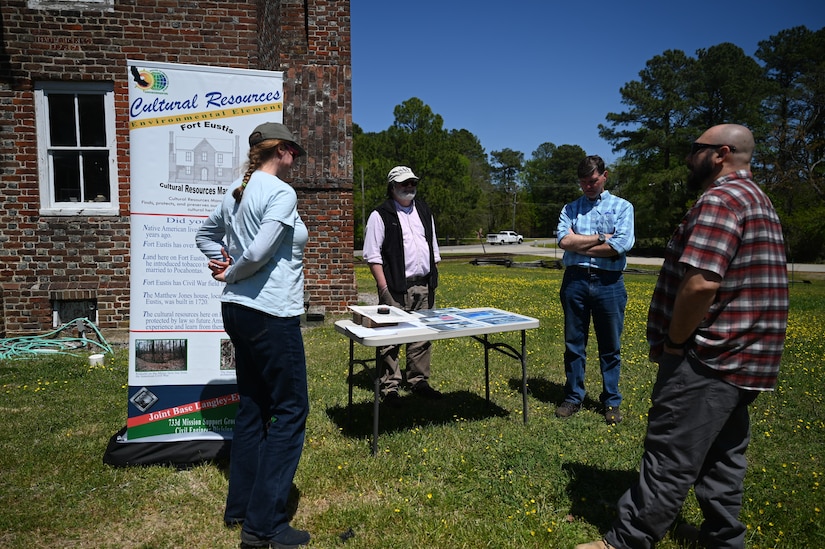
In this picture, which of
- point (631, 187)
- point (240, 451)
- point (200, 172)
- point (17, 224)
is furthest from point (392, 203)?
point (631, 187)

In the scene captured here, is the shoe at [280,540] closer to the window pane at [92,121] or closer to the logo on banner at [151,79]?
the logo on banner at [151,79]

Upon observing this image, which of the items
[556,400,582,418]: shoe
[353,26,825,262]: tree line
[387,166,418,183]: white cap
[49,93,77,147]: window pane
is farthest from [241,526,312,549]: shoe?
[353,26,825,262]: tree line

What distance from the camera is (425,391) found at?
211 inches

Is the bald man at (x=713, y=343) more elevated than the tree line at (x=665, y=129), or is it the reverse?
the tree line at (x=665, y=129)

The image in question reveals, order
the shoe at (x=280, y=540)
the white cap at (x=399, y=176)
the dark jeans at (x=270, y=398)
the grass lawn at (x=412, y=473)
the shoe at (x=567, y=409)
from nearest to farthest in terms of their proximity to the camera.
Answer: the dark jeans at (x=270, y=398) → the shoe at (x=280, y=540) → the grass lawn at (x=412, y=473) → the shoe at (x=567, y=409) → the white cap at (x=399, y=176)

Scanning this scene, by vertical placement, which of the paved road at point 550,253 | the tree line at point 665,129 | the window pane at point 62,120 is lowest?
the paved road at point 550,253

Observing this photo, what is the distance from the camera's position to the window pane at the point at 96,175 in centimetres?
747

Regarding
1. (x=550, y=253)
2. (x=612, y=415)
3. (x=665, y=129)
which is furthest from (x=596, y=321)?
(x=665, y=129)

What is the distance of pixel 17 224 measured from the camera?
7.23 meters

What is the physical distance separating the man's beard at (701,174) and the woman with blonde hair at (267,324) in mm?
2004

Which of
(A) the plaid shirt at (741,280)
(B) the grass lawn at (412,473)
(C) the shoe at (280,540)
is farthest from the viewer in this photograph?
(B) the grass lawn at (412,473)

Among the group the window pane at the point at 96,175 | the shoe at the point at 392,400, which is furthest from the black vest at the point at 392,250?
the window pane at the point at 96,175

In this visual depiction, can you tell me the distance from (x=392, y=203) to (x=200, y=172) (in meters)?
1.84

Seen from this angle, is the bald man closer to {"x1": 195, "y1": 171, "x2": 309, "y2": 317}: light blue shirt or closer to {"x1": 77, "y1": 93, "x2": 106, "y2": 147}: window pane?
{"x1": 195, "y1": 171, "x2": 309, "y2": 317}: light blue shirt
